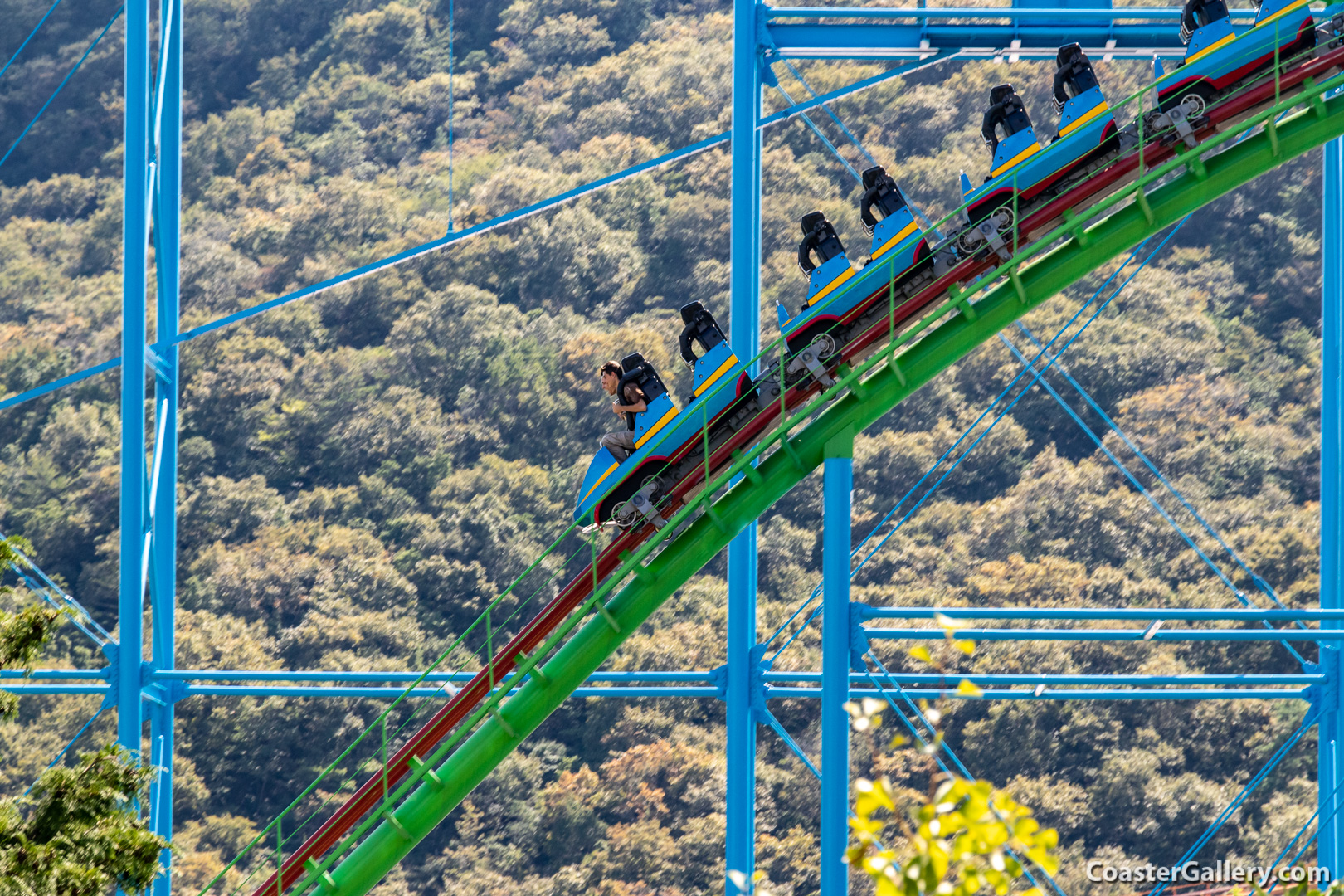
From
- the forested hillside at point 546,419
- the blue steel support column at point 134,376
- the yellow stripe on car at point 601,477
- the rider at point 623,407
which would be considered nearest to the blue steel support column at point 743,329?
the rider at point 623,407

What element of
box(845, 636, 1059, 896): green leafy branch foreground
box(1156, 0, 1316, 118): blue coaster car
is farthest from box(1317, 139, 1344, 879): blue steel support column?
box(845, 636, 1059, 896): green leafy branch foreground

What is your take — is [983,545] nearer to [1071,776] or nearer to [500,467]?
[1071,776]

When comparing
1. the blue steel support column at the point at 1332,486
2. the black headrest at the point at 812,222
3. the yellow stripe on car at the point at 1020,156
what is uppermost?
the black headrest at the point at 812,222

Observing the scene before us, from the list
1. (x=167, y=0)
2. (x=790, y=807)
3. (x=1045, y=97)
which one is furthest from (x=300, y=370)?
(x=167, y=0)

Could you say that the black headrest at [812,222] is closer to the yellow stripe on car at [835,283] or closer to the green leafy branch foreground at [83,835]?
the yellow stripe on car at [835,283]

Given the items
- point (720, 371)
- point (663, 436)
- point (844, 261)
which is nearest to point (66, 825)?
point (663, 436)

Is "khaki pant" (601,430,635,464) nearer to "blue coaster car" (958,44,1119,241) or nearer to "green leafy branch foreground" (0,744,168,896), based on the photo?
"blue coaster car" (958,44,1119,241)
